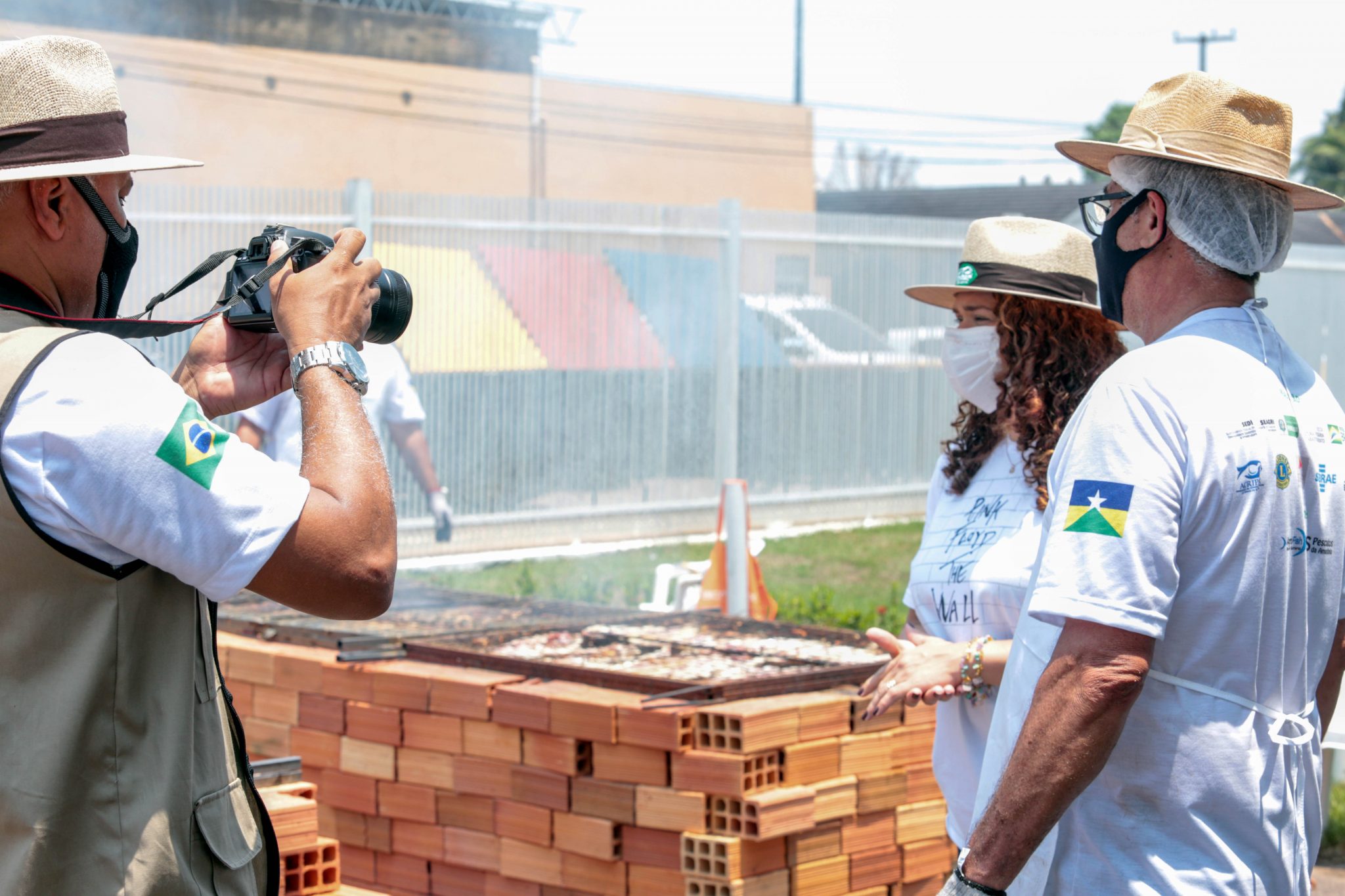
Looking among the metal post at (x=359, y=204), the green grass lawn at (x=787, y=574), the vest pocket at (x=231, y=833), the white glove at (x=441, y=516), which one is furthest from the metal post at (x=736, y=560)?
the vest pocket at (x=231, y=833)

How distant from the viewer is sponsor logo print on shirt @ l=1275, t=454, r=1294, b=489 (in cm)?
202

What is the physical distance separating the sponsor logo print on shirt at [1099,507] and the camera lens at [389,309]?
3.41ft

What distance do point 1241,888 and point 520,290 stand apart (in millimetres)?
9216

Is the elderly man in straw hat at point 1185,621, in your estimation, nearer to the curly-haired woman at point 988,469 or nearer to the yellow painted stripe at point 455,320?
the curly-haired woman at point 988,469

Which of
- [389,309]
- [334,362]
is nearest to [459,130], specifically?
[389,309]

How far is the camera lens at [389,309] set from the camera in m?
2.10

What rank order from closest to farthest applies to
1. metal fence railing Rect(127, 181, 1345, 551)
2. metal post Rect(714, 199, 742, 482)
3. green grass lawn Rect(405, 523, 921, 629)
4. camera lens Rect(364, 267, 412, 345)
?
1. camera lens Rect(364, 267, 412, 345)
2. green grass lawn Rect(405, 523, 921, 629)
3. metal fence railing Rect(127, 181, 1345, 551)
4. metal post Rect(714, 199, 742, 482)

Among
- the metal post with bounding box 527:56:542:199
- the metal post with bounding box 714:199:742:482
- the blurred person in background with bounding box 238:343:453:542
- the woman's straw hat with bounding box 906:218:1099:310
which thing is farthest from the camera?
the metal post with bounding box 527:56:542:199

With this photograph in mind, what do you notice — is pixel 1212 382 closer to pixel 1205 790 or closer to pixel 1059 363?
pixel 1205 790

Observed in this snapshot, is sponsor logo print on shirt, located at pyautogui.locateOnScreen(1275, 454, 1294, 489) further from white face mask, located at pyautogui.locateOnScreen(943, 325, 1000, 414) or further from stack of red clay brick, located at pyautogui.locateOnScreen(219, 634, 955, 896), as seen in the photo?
stack of red clay brick, located at pyautogui.locateOnScreen(219, 634, 955, 896)

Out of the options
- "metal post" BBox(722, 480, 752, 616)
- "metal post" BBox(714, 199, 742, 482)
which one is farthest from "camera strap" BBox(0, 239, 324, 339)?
"metal post" BBox(714, 199, 742, 482)

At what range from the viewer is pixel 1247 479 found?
200cm

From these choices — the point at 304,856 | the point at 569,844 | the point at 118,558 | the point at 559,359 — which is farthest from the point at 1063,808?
the point at 559,359

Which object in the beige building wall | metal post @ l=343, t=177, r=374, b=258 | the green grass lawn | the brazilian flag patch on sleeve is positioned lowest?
the green grass lawn
